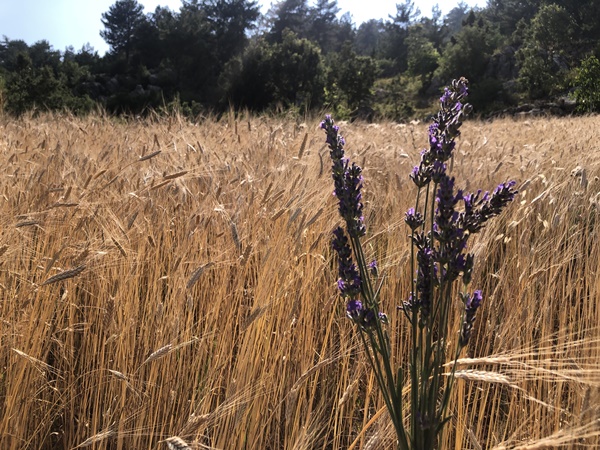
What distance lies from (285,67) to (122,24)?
23.0 m

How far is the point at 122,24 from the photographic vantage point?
152ft

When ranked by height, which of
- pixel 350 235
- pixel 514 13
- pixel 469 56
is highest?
pixel 514 13

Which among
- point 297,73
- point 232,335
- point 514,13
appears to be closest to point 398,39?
point 514,13

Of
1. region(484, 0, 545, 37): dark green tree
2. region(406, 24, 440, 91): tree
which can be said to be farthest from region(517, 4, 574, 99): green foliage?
region(484, 0, 545, 37): dark green tree

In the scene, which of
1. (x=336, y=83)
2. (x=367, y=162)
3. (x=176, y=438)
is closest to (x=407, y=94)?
(x=336, y=83)

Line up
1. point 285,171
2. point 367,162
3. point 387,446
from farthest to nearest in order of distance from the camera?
point 367,162
point 285,171
point 387,446

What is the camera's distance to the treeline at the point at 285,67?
28.6 metres

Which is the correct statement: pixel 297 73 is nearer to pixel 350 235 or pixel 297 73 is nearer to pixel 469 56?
pixel 469 56

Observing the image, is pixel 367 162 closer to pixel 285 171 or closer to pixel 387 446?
pixel 285 171

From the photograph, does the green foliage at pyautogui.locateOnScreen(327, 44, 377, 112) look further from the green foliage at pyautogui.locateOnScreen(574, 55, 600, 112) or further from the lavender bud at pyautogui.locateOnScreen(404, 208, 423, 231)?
the lavender bud at pyautogui.locateOnScreen(404, 208, 423, 231)

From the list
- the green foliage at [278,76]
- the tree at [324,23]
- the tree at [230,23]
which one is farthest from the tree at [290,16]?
the green foliage at [278,76]

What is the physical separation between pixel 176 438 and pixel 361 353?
627 millimetres

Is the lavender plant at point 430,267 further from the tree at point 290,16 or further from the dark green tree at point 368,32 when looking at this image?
the dark green tree at point 368,32

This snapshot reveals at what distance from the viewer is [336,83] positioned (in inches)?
1242
